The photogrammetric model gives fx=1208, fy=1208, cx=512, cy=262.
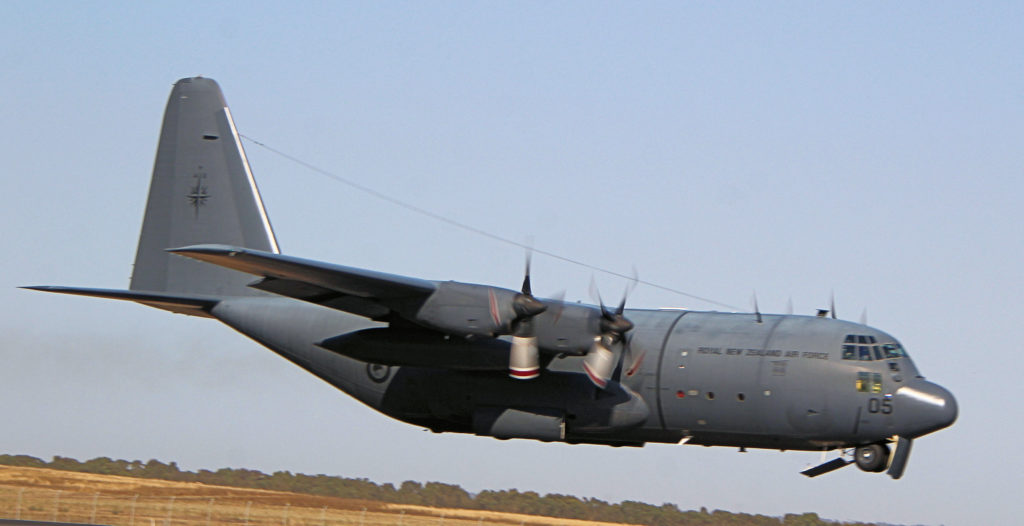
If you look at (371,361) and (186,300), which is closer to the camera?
(371,361)

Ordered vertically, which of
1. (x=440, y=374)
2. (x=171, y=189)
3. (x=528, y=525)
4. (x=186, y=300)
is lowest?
(x=528, y=525)

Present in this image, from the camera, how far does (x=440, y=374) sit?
2562 cm

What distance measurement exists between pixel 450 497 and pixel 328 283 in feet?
58.7

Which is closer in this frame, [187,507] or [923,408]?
[923,408]

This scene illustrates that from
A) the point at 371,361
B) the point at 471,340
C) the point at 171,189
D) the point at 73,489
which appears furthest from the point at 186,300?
the point at 73,489

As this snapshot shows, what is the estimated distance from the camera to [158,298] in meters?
27.6

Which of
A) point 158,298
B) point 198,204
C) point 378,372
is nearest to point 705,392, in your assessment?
point 378,372

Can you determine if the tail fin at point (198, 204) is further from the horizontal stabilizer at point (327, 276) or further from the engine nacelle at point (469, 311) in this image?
the engine nacelle at point (469, 311)

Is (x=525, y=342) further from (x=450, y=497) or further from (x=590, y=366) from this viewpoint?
(x=450, y=497)

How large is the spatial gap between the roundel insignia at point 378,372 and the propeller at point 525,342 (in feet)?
12.6

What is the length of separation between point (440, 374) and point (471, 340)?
1.90 metres

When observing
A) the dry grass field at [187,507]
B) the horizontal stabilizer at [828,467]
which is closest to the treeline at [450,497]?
the dry grass field at [187,507]

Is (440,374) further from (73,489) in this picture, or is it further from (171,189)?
(73,489)

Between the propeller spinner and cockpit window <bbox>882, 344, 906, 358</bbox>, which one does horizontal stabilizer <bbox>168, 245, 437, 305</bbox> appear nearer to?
the propeller spinner
